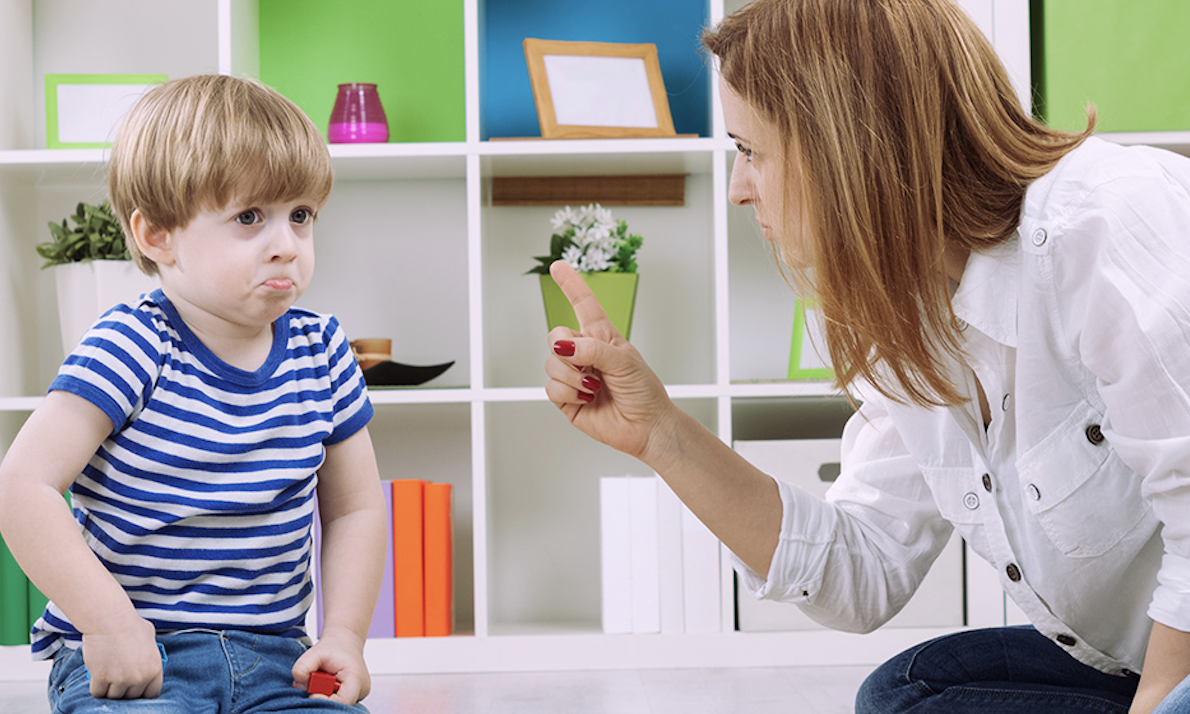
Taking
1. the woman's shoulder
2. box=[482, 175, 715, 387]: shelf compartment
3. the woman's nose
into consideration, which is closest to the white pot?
box=[482, 175, 715, 387]: shelf compartment

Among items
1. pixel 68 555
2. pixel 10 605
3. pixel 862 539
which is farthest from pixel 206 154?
pixel 10 605

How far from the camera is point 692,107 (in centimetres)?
217

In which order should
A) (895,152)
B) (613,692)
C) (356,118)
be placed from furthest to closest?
(356,118), (613,692), (895,152)

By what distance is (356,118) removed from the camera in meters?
1.93

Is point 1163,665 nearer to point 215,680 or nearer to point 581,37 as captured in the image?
point 215,680

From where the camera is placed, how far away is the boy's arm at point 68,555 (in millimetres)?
812

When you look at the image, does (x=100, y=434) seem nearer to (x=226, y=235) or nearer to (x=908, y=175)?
(x=226, y=235)

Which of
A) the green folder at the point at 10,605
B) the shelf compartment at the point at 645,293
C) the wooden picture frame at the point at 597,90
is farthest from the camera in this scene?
the shelf compartment at the point at 645,293

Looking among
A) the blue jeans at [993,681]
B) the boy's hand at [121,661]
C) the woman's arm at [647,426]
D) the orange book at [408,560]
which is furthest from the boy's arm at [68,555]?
the orange book at [408,560]

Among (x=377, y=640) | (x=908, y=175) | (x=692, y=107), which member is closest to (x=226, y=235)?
(x=908, y=175)

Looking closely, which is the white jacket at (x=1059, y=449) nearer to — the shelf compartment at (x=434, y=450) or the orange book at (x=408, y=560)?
the orange book at (x=408, y=560)

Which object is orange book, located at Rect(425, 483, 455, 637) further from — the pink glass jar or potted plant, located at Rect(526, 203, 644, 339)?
the pink glass jar

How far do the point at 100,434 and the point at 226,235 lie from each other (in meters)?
0.20

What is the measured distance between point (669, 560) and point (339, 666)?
1035 millimetres
